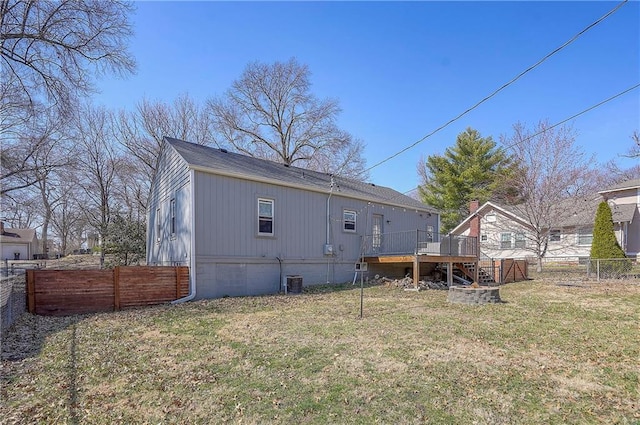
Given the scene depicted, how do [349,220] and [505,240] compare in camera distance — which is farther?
[505,240]

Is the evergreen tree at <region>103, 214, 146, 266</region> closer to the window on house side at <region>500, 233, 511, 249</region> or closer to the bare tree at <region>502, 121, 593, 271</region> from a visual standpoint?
the bare tree at <region>502, 121, 593, 271</region>

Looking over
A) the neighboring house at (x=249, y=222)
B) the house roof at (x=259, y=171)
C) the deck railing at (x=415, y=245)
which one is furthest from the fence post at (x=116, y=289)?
the deck railing at (x=415, y=245)

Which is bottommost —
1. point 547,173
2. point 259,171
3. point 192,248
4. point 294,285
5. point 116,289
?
point 294,285

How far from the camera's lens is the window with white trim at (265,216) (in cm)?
1159

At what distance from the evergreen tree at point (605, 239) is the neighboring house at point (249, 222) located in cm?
830

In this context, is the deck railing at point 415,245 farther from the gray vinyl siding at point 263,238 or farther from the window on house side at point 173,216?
the window on house side at point 173,216

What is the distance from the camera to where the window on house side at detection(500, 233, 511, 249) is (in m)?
23.3

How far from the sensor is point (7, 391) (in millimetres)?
3803

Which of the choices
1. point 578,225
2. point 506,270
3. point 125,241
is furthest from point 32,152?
point 578,225

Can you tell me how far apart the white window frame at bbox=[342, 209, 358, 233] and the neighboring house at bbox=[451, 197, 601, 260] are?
8278 millimetres

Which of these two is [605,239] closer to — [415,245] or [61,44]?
[415,245]

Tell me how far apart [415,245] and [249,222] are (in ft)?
22.2

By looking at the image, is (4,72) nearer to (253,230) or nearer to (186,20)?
(186,20)

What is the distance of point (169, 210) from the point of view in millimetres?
12594
